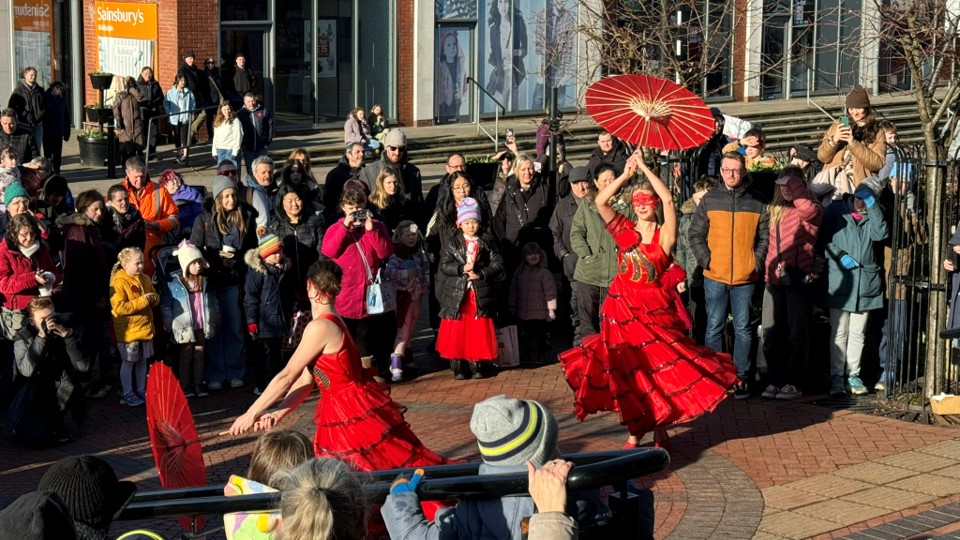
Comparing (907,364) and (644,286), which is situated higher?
(644,286)

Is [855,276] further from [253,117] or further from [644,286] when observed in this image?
[253,117]

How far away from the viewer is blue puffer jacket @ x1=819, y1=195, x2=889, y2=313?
1247 centimetres

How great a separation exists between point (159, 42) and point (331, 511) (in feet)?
81.8

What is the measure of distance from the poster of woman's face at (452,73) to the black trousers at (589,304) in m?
18.5

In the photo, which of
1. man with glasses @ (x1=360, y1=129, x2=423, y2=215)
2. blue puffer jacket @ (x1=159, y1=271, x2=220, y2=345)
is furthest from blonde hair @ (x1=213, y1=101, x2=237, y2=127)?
blue puffer jacket @ (x1=159, y1=271, x2=220, y2=345)

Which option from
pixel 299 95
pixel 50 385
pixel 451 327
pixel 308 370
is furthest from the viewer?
pixel 299 95

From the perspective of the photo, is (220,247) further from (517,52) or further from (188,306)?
(517,52)

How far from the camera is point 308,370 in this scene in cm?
827

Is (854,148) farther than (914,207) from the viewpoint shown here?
Yes

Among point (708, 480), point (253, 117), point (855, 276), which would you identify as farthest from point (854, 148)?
point (253, 117)

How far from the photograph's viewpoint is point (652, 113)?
422 inches

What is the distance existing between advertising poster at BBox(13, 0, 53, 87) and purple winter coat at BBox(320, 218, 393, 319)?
17.5m

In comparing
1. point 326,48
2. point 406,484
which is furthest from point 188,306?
point 326,48

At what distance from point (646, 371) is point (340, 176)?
5.83 meters
